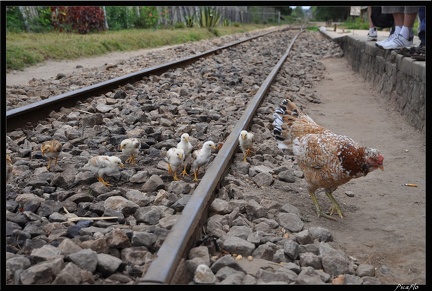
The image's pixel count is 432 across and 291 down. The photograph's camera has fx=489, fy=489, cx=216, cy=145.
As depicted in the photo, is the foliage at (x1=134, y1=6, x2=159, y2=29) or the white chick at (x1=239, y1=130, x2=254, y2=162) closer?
the white chick at (x1=239, y1=130, x2=254, y2=162)

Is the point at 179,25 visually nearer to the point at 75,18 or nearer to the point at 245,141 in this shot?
the point at 75,18

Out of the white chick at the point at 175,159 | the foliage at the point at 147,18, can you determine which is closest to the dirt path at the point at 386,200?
the white chick at the point at 175,159

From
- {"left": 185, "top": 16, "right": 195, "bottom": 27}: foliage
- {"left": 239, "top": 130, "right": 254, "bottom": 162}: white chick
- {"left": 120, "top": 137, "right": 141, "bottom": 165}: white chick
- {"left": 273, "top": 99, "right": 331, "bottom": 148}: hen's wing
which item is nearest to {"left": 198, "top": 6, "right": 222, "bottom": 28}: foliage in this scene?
{"left": 185, "top": 16, "right": 195, "bottom": 27}: foliage

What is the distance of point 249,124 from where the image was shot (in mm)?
6648

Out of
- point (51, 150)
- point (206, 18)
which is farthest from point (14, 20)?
point (206, 18)

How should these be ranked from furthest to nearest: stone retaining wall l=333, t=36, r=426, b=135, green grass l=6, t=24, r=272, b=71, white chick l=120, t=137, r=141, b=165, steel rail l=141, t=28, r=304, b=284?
green grass l=6, t=24, r=272, b=71, stone retaining wall l=333, t=36, r=426, b=135, white chick l=120, t=137, r=141, b=165, steel rail l=141, t=28, r=304, b=284

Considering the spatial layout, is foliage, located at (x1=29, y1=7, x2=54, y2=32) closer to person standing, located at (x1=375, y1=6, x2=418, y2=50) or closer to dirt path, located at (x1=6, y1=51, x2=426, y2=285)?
dirt path, located at (x1=6, y1=51, x2=426, y2=285)

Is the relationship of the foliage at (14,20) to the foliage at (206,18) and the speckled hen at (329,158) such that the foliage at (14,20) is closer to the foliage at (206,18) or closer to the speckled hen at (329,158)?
the speckled hen at (329,158)

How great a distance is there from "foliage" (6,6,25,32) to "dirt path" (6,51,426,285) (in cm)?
715

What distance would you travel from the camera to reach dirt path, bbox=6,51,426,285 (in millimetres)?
3445

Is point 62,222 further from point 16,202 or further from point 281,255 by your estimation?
point 281,255

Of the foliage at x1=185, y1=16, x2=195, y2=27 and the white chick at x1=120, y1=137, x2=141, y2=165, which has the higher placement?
the white chick at x1=120, y1=137, x2=141, y2=165

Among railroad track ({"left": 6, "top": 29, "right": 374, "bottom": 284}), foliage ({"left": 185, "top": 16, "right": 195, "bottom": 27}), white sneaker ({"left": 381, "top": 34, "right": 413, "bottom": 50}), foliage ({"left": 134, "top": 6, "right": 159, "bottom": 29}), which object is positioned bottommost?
foliage ({"left": 185, "top": 16, "right": 195, "bottom": 27})

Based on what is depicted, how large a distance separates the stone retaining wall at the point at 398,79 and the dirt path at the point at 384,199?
20 centimetres
